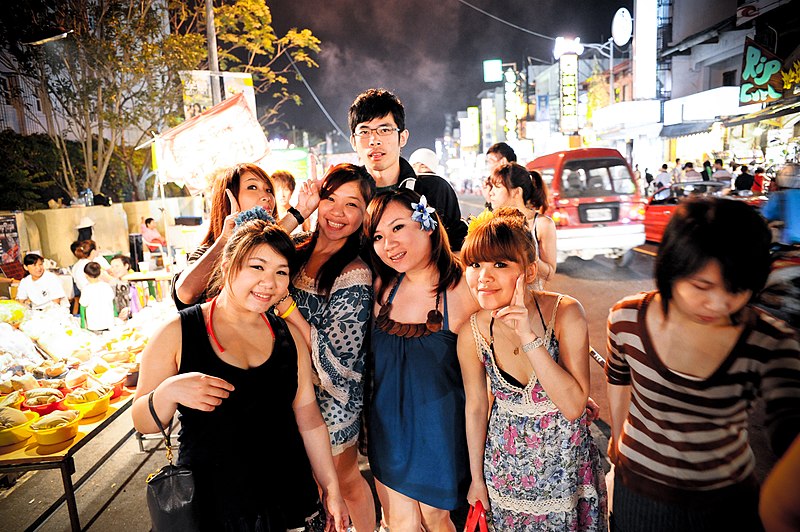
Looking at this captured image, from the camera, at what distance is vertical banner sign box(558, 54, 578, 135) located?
2670 centimetres

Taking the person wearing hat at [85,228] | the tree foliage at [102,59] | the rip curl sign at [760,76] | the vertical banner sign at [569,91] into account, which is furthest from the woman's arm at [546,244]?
the vertical banner sign at [569,91]

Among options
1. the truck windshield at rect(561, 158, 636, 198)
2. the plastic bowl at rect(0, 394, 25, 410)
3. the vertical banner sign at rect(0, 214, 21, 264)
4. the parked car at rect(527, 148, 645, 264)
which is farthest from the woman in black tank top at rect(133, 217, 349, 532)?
the truck windshield at rect(561, 158, 636, 198)

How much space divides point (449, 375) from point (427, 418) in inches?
8.8

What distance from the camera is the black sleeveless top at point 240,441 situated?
6.09 ft

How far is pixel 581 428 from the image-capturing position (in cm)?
206

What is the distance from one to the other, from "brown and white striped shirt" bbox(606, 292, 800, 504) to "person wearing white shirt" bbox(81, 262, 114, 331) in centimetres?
689

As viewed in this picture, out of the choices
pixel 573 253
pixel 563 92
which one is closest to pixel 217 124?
pixel 573 253

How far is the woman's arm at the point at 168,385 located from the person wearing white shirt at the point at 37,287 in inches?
245

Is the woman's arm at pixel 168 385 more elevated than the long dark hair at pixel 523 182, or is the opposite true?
the long dark hair at pixel 523 182

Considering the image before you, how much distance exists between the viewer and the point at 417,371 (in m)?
2.28

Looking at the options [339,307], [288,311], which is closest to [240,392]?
[288,311]

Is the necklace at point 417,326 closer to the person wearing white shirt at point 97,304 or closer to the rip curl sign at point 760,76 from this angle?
the person wearing white shirt at point 97,304

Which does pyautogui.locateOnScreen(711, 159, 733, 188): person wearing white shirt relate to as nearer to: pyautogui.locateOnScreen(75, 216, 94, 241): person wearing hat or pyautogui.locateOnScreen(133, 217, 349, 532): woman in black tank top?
pyautogui.locateOnScreen(133, 217, 349, 532): woman in black tank top

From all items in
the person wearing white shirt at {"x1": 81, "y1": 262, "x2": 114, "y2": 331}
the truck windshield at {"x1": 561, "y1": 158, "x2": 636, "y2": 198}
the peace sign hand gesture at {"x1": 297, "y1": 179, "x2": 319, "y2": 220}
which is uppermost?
the truck windshield at {"x1": 561, "y1": 158, "x2": 636, "y2": 198}
